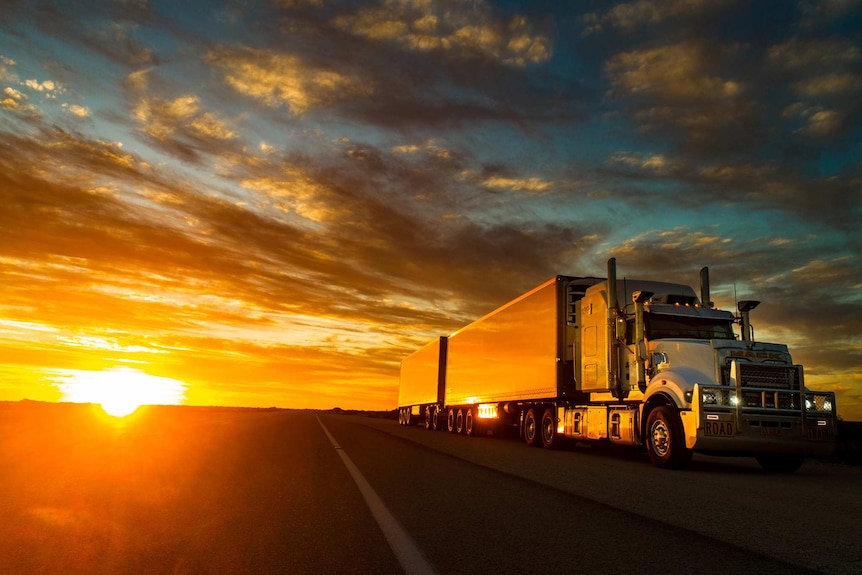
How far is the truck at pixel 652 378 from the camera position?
45.5ft

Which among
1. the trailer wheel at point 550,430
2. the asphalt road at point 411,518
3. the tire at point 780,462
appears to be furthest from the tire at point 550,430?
the asphalt road at point 411,518

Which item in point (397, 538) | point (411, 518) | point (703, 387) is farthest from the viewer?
point (703, 387)

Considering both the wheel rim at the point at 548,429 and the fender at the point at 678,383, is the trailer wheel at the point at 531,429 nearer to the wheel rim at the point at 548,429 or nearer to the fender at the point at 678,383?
the wheel rim at the point at 548,429

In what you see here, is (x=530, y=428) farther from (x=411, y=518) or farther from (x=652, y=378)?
(x=411, y=518)

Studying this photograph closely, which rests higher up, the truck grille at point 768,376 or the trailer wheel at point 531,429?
the truck grille at point 768,376

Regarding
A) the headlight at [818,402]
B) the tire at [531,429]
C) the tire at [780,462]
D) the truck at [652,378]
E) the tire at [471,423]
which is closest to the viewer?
the truck at [652,378]

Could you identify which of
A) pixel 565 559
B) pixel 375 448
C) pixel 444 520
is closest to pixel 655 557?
pixel 565 559

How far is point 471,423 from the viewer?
93.8 feet

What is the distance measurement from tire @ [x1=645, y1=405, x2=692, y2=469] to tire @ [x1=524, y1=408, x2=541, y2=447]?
259 inches

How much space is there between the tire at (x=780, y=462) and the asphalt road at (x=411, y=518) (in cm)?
217

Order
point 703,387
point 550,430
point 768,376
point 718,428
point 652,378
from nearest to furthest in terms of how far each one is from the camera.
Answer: point 718,428 → point 703,387 → point 768,376 → point 652,378 → point 550,430

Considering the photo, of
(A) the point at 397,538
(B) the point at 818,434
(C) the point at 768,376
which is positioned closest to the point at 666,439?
(C) the point at 768,376

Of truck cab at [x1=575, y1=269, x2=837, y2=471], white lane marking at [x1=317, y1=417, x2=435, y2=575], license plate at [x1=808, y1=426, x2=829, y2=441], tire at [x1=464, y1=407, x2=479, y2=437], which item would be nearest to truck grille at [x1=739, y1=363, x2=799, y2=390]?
truck cab at [x1=575, y1=269, x2=837, y2=471]

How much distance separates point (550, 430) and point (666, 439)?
6.22 metres
